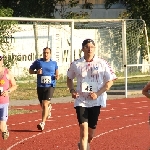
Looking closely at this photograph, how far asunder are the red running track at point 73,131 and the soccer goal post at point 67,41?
11238 mm

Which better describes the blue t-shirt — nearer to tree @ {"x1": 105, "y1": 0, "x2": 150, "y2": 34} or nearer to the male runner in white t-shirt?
the male runner in white t-shirt

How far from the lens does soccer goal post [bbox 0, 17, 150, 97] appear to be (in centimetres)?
3638

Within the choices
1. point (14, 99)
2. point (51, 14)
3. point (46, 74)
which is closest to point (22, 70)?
point (14, 99)

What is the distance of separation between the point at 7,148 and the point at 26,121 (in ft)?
19.1

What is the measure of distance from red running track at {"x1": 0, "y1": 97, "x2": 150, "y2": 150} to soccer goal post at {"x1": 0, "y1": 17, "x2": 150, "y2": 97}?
36.9ft

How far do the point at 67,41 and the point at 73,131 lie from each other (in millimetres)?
23876

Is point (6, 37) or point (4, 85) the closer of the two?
point (4, 85)

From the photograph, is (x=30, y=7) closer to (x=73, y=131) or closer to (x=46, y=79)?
(x=46, y=79)

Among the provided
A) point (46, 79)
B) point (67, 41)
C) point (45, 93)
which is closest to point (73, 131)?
point (45, 93)

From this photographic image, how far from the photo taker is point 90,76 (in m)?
12.2

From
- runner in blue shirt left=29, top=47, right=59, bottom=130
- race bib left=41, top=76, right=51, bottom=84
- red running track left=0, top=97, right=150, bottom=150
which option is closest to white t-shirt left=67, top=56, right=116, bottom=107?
red running track left=0, top=97, right=150, bottom=150

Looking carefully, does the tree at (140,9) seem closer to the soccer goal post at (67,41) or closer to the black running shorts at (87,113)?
the soccer goal post at (67,41)

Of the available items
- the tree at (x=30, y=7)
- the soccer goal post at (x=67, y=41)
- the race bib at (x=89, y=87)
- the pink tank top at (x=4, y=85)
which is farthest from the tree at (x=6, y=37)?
the race bib at (x=89, y=87)

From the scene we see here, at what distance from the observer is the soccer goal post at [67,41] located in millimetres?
36375
